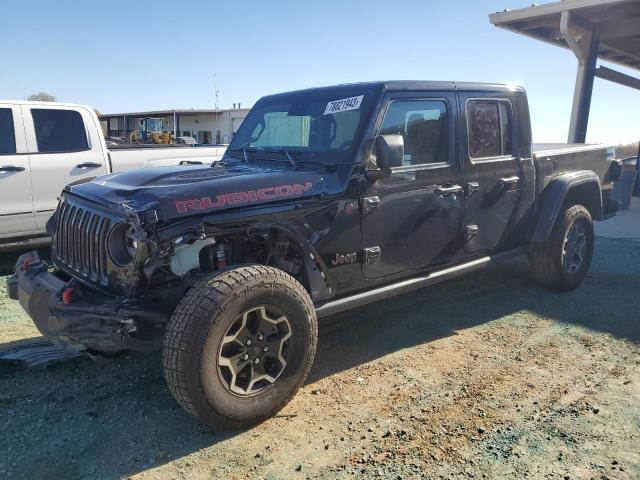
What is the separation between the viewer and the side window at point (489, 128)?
14.4 feet

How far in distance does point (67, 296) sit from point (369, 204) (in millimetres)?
1956

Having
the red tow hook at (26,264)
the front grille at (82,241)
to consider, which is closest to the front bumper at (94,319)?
the front grille at (82,241)

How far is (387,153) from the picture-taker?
3504 mm

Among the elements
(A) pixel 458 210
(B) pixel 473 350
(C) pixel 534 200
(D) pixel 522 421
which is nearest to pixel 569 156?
(C) pixel 534 200

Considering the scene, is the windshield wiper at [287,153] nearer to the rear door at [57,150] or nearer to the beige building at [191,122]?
the rear door at [57,150]

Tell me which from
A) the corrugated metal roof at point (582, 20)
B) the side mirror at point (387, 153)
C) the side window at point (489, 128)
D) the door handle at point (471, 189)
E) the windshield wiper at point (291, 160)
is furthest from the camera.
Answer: the corrugated metal roof at point (582, 20)

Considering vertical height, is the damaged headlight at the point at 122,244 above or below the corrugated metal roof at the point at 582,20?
below

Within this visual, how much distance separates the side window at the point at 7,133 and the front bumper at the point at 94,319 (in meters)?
3.52

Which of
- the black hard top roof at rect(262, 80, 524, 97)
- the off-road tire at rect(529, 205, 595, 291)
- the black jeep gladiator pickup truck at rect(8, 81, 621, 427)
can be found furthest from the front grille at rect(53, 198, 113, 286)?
the off-road tire at rect(529, 205, 595, 291)

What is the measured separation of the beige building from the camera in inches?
1502

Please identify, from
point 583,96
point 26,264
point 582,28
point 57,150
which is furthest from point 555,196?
point 583,96

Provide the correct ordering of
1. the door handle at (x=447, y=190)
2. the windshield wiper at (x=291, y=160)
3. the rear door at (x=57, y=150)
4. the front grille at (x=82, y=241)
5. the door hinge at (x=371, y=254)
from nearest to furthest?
1. the front grille at (x=82, y=241)
2. the door hinge at (x=371, y=254)
3. the windshield wiper at (x=291, y=160)
4. the door handle at (x=447, y=190)
5. the rear door at (x=57, y=150)

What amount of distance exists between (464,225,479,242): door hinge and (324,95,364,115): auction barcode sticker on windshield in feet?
4.52

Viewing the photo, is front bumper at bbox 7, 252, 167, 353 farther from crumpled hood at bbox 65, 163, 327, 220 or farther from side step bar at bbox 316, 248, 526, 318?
side step bar at bbox 316, 248, 526, 318
